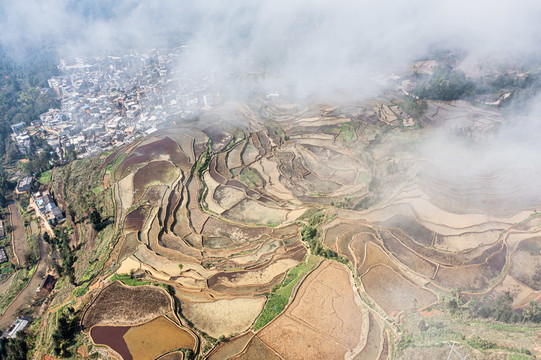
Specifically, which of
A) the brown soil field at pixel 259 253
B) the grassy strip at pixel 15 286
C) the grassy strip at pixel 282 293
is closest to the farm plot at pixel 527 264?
A: the grassy strip at pixel 282 293

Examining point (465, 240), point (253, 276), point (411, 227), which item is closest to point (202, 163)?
point (253, 276)

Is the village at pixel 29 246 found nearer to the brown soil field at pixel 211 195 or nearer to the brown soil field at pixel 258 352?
the brown soil field at pixel 211 195

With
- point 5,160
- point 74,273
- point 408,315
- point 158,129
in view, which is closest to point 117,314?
point 74,273

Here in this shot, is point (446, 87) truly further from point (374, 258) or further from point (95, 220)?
point (95, 220)

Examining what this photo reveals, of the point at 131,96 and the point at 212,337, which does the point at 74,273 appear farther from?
the point at 131,96

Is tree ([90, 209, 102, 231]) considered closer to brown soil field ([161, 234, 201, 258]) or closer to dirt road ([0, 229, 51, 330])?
dirt road ([0, 229, 51, 330])

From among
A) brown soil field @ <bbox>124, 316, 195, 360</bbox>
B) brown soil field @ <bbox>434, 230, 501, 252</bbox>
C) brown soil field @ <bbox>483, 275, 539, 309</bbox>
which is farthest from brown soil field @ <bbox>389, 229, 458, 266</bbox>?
brown soil field @ <bbox>124, 316, 195, 360</bbox>

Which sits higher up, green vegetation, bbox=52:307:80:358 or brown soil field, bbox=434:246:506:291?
green vegetation, bbox=52:307:80:358

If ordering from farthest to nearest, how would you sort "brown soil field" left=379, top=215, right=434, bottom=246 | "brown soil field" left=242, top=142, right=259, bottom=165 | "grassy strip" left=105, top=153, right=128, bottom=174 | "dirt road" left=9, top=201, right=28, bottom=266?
"brown soil field" left=242, top=142, right=259, bottom=165 < "grassy strip" left=105, top=153, right=128, bottom=174 < "dirt road" left=9, top=201, right=28, bottom=266 < "brown soil field" left=379, top=215, right=434, bottom=246
